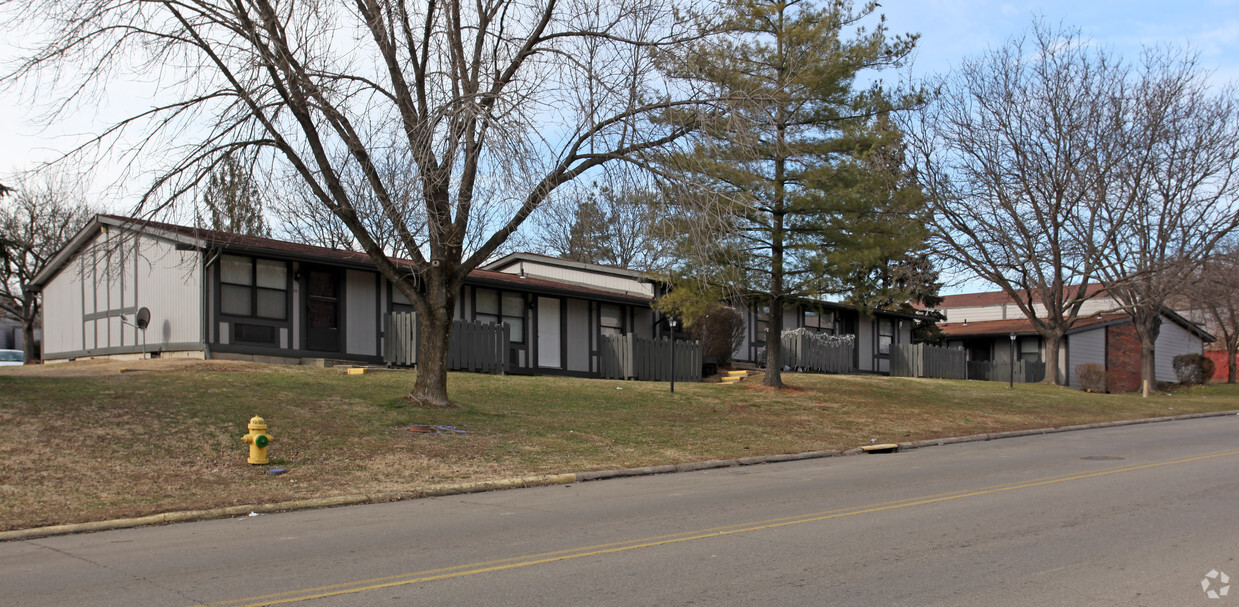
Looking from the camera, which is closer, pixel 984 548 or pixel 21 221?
pixel 984 548

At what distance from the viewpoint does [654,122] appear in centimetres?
1633

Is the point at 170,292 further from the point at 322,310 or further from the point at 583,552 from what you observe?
the point at 583,552

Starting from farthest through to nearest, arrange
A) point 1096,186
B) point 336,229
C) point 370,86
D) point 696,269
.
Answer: point 336,229 → point 1096,186 → point 696,269 → point 370,86

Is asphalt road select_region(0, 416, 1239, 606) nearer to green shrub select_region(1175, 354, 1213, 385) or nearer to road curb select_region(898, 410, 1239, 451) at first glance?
road curb select_region(898, 410, 1239, 451)

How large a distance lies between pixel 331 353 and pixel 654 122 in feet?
39.1

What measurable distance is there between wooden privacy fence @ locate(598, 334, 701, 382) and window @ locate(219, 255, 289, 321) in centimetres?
957

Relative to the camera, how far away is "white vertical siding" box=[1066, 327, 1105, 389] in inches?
1772

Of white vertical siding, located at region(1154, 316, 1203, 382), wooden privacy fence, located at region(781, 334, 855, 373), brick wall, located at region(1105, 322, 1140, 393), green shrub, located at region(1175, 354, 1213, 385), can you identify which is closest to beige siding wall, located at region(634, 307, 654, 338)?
wooden privacy fence, located at region(781, 334, 855, 373)

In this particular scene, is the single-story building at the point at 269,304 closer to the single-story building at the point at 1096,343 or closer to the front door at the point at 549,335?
the front door at the point at 549,335

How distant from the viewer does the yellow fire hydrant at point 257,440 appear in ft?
40.5

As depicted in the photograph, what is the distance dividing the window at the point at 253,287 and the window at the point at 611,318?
33.4ft

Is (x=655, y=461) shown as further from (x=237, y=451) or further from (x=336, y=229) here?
(x=336, y=229)

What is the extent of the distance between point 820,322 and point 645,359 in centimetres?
1158

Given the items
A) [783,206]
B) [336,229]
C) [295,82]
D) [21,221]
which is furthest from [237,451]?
[21,221]
